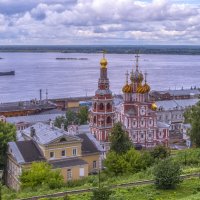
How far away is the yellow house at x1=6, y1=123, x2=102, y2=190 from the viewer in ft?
89.2

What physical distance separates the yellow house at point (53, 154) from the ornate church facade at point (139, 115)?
442 inches

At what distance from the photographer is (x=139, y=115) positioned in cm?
4059

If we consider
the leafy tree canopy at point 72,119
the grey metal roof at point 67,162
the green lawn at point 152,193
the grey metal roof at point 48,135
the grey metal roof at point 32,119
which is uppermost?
the grey metal roof at point 48,135

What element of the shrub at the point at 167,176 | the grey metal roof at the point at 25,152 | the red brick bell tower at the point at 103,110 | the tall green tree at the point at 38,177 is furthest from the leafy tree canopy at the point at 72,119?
the shrub at the point at 167,176

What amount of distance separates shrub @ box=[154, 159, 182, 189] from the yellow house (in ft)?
31.9

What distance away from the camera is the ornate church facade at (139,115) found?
133 feet

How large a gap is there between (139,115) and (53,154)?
562 inches

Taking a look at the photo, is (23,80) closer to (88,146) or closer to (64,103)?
(64,103)

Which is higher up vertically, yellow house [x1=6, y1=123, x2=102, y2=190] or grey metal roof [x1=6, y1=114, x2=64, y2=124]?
yellow house [x1=6, y1=123, x2=102, y2=190]

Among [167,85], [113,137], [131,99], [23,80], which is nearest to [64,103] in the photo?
[131,99]

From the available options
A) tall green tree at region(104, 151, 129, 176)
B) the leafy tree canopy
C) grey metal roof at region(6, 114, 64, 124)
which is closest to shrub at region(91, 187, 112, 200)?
tall green tree at region(104, 151, 129, 176)

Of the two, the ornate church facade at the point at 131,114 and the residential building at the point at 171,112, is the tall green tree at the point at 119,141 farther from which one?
the residential building at the point at 171,112

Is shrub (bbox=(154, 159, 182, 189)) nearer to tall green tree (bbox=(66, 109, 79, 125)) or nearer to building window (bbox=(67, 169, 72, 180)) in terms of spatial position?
building window (bbox=(67, 169, 72, 180))

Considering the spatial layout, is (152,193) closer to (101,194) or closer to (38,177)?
(101,194)
